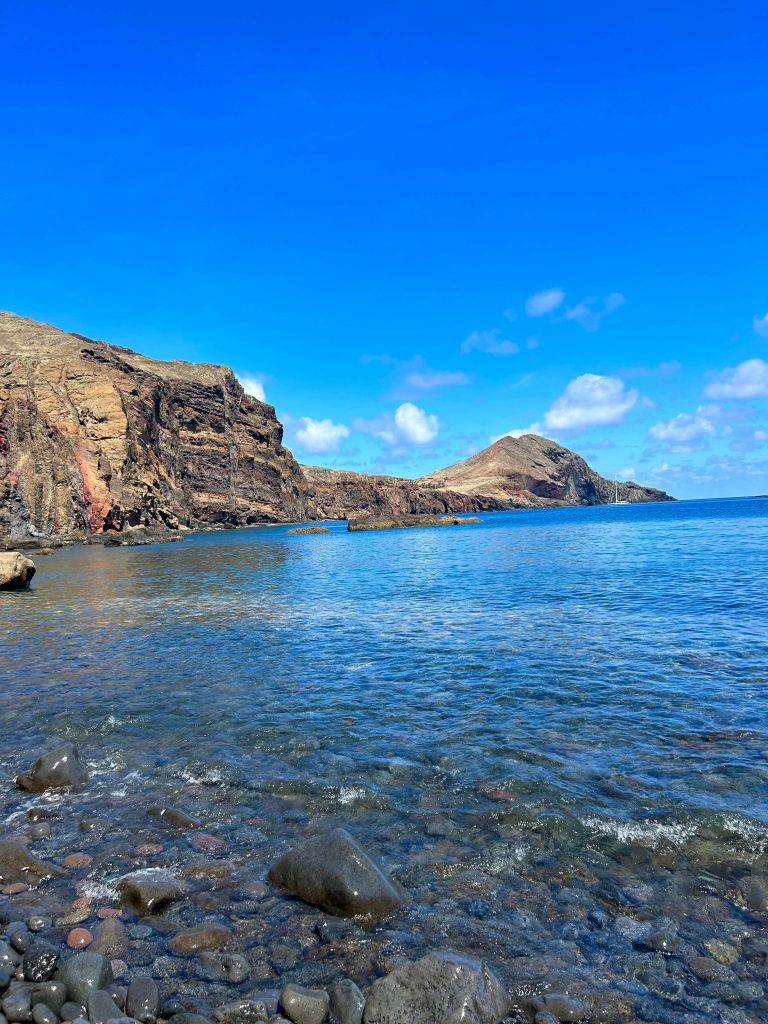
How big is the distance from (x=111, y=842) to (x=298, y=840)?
210 centimetres

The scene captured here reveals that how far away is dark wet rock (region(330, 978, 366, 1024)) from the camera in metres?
3.97

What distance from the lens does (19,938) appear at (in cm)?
459

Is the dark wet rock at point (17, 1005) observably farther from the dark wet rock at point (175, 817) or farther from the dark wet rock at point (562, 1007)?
the dark wet rock at point (562, 1007)

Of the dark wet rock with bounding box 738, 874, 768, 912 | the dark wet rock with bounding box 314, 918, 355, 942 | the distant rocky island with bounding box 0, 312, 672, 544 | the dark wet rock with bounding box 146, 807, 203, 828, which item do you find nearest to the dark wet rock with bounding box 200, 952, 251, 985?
the dark wet rock with bounding box 314, 918, 355, 942

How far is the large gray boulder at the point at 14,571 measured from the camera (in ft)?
104

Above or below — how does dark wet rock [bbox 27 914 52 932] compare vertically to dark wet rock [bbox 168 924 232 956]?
above

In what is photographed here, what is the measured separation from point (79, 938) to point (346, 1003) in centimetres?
241

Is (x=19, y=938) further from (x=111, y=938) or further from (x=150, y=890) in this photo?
(x=150, y=890)

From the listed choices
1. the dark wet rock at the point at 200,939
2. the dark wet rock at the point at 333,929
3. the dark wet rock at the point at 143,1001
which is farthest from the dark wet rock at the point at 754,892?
the dark wet rock at the point at 143,1001

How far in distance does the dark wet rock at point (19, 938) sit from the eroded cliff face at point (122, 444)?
7989cm

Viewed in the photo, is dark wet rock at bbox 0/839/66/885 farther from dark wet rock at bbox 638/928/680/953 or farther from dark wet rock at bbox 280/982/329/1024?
dark wet rock at bbox 638/928/680/953

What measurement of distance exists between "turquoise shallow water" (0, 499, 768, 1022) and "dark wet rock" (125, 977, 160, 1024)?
801 millimetres

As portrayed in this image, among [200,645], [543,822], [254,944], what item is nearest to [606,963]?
[543,822]

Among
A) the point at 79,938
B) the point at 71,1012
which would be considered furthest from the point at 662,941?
the point at 79,938
